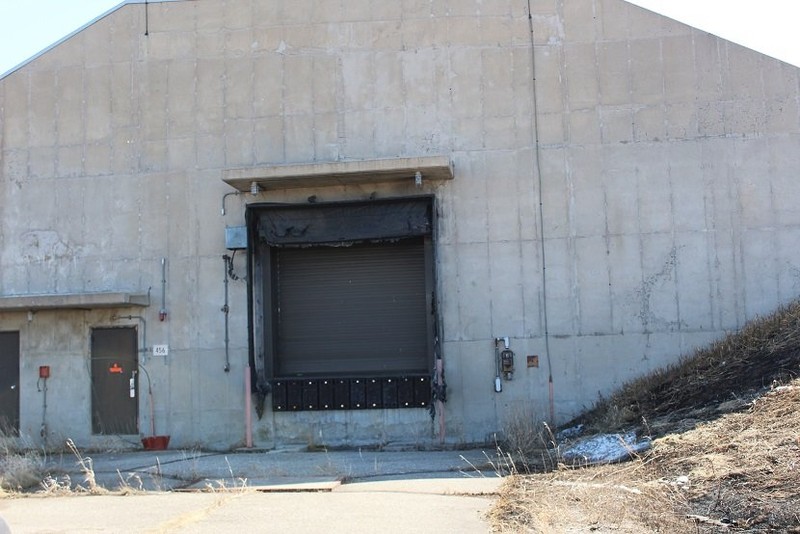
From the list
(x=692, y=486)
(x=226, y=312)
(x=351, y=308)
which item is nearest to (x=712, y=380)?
(x=692, y=486)

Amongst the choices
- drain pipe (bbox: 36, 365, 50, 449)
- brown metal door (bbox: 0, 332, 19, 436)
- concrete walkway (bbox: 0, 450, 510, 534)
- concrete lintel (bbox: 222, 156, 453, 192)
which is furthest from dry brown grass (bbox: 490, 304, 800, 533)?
brown metal door (bbox: 0, 332, 19, 436)

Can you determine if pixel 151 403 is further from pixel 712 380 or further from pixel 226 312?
pixel 712 380

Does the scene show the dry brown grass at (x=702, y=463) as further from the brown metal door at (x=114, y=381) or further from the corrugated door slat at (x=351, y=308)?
the brown metal door at (x=114, y=381)

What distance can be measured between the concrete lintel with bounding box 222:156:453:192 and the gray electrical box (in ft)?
2.76

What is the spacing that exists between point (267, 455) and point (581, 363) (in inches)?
232

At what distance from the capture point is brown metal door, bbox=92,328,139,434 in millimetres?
15961

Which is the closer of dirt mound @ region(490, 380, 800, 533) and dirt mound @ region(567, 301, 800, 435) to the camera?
dirt mound @ region(490, 380, 800, 533)

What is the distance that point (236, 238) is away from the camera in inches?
621

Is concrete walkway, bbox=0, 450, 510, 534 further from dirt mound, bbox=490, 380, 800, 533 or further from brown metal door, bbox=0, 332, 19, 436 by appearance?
brown metal door, bbox=0, 332, 19, 436

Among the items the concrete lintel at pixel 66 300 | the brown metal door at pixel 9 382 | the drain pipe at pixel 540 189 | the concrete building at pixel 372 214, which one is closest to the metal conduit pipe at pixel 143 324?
the concrete building at pixel 372 214

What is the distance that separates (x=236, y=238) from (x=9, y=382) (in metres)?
5.43

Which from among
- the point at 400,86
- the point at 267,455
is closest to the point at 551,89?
the point at 400,86

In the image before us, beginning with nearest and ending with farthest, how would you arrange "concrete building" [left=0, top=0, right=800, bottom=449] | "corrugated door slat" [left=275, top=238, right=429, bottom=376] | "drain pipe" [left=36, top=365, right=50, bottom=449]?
"concrete building" [left=0, top=0, right=800, bottom=449], "corrugated door slat" [left=275, top=238, right=429, bottom=376], "drain pipe" [left=36, top=365, right=50, bottom=449]

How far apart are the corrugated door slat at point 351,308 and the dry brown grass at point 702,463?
4184 mm
